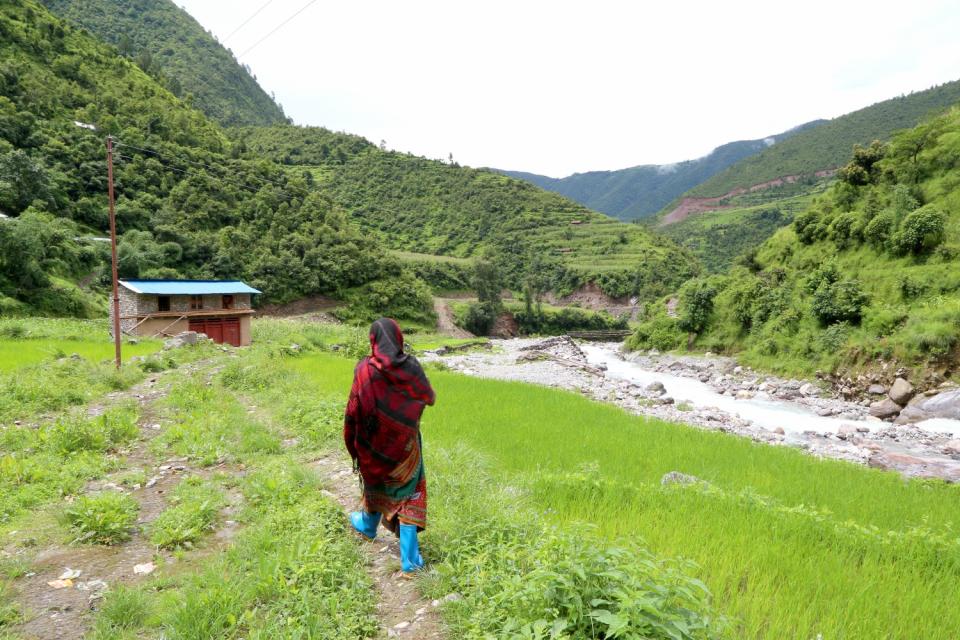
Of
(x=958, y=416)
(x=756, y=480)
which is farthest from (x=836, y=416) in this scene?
(x=756, y=480)

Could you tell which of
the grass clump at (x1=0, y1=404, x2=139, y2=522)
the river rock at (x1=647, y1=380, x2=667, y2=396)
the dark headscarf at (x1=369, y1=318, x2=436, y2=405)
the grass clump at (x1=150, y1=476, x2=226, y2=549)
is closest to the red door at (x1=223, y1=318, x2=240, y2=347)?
the grass clump at (x1=0, y1=404, x2=139, y2=522)

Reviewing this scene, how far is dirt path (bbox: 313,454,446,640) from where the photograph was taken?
3.30m

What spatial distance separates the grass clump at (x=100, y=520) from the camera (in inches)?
181

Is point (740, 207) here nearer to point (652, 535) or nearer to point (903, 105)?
A: point (903, 105)

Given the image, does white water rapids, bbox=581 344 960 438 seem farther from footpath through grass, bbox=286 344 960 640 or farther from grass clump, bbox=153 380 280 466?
grass clump, bbox=153 380 280 466

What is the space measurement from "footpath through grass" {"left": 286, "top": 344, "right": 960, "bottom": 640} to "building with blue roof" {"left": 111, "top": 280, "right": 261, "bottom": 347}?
23.4 meters

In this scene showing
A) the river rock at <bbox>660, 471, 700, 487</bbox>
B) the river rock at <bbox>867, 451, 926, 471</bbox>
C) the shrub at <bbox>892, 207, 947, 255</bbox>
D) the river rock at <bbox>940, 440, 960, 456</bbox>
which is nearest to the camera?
the river rock at <bbox>660, 471, 700, 487</bbox>

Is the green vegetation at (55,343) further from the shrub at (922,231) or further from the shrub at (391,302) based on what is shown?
the shrub at (922,231)

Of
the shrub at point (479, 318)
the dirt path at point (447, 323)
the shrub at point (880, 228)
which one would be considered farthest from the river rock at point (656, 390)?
the shrub at point (479, 318)

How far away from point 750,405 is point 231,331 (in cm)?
2920

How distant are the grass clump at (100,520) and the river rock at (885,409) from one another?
22.4 meters

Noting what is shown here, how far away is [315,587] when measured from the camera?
355cm

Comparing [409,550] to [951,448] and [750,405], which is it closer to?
[951,448]

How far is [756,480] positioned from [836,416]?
13.8 meters
